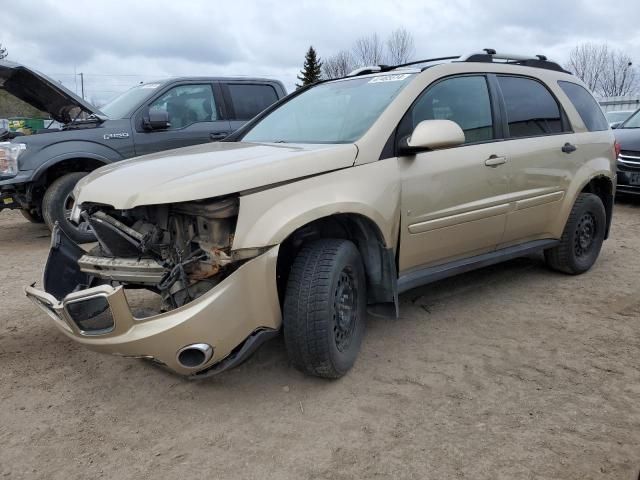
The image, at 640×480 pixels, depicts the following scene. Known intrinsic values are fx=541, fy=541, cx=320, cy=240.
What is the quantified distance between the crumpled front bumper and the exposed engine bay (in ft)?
0.49

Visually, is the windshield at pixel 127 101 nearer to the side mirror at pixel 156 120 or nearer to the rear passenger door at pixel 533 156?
the side mirror at pixel 156 120

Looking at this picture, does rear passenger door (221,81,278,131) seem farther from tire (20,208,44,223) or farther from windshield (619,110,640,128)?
windshield (619,110,640,128)

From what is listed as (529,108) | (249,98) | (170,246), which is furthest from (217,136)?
(170,246)

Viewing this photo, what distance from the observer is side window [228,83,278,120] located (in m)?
7.38

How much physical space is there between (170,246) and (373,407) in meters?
1.34

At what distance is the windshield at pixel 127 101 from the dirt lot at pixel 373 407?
3.40 meters

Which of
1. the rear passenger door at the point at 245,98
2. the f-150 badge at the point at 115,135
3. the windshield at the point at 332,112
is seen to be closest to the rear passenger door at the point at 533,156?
the windshield at the point at 332,112

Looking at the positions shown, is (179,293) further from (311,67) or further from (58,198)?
(311,67)

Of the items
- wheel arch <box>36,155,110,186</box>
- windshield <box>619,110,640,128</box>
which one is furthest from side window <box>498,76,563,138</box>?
windshield <box>619,110,640,128</box>

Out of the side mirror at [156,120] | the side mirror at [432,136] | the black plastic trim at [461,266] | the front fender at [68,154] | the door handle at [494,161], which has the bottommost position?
the black plastic trim at [461,266]

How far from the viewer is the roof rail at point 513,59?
159 inches

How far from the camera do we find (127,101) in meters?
7.02

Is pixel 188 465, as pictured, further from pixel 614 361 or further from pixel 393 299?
pixel 614 361

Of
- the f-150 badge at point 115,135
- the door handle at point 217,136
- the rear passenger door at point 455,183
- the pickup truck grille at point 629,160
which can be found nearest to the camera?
the rear passenger door at point 455,183
